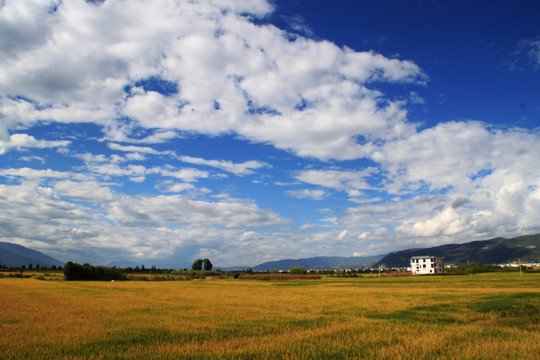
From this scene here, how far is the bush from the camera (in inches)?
3792

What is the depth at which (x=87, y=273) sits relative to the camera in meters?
101

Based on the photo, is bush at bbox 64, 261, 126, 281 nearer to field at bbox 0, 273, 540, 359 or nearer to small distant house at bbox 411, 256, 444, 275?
field at bbox 0, 273, 540, 359

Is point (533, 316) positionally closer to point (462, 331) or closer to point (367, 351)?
point (462, 331)

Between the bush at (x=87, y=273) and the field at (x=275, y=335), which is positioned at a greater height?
the field at (x=275, y=335)

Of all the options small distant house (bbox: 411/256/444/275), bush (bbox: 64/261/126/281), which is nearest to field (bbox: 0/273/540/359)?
bush (bbox: 64/261/126/281)

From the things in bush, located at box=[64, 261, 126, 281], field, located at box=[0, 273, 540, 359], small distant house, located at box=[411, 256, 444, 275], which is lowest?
small distant house, located at box=[411, 256, 444, 275]

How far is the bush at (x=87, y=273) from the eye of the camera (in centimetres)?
9631

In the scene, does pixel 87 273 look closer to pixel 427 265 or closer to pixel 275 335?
pixel 275 335

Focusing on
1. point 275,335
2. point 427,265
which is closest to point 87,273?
point 275,335

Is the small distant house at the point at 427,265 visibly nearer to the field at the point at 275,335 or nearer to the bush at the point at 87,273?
the bush at the point at 87,273

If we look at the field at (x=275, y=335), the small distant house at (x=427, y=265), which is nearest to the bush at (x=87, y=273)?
the field at (x=275, y=335)

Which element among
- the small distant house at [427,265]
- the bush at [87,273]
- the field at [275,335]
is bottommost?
the small distant house at [427,265]

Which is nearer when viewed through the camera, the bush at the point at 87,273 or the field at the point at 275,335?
the field at the point at 275,335

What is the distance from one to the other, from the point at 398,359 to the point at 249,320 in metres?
10.0
